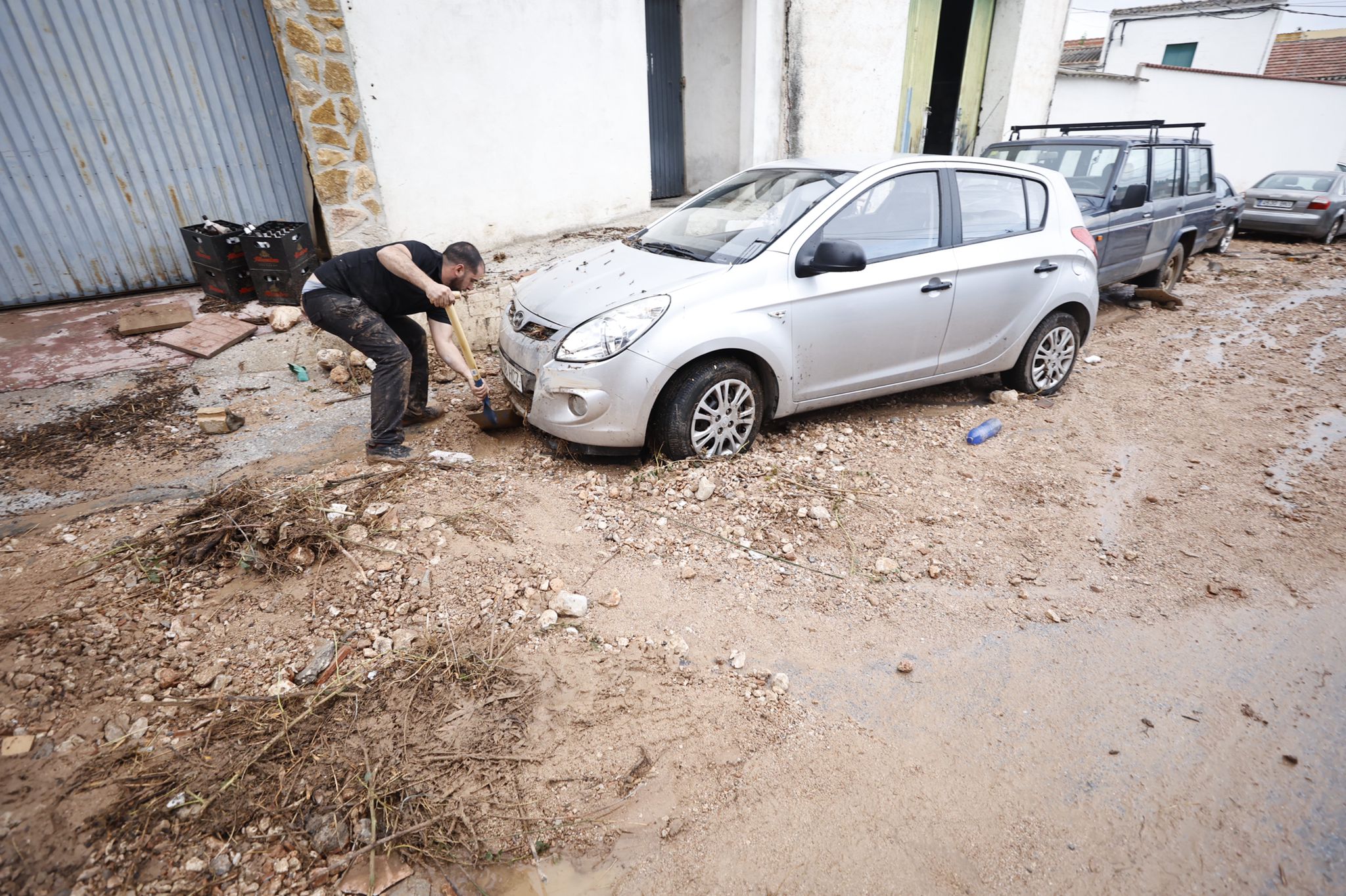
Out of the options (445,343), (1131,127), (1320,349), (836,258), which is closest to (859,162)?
(836,258)

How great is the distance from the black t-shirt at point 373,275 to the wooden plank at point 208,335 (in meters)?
2.19

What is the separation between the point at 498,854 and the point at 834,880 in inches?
39.0

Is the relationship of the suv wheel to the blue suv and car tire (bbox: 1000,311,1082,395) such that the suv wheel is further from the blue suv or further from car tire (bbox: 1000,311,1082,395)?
car tire (bbox: 1000,311,1082,395)

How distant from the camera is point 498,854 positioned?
2.01 m

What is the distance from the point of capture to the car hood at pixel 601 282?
3.68 meters

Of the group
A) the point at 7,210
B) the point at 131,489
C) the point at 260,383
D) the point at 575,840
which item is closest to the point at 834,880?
the point at 575,840

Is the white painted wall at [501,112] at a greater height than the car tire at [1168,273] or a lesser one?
greater

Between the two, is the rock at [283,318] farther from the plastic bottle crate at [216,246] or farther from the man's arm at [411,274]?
the man's arm at [411,274]

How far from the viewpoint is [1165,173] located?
7438mm

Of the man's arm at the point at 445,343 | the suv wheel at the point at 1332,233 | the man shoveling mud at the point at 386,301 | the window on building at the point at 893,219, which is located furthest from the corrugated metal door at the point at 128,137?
the suv wheel at the point at 1332,233

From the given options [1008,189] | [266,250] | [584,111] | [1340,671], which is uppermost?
[584,111]

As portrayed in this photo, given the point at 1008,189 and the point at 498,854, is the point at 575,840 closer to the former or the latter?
the point at 498,854

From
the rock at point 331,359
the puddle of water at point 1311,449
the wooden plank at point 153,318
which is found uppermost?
the wooden plank at point 153,318

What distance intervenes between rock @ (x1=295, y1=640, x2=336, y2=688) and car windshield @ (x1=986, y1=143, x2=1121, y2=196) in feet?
23.7
